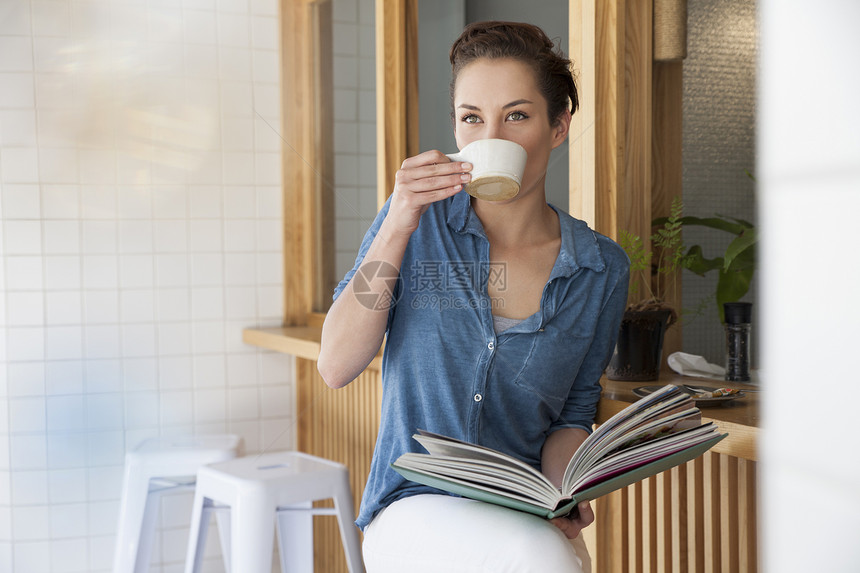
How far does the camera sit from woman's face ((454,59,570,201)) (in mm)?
814

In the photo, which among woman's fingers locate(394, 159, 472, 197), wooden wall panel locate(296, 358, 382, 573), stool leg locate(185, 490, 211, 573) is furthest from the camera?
wooden wall panel locate(296, 358, 382, 573)

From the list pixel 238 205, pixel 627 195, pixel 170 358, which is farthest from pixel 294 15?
pixel 627 195

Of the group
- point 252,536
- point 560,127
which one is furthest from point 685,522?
point 252,536


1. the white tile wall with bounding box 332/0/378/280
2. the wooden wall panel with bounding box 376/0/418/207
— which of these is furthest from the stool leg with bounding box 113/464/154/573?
the wooden wall panel with bounding box 376/0/418/207

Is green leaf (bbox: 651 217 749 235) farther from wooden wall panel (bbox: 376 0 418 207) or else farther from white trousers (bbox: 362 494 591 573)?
wooden wall panel (bbox: 376 0 418 207)

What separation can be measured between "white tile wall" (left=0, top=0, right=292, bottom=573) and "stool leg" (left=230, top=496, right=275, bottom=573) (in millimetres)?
893

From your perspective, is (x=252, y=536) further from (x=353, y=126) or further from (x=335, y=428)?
(x=353, y=126)

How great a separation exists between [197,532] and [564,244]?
1102 mm

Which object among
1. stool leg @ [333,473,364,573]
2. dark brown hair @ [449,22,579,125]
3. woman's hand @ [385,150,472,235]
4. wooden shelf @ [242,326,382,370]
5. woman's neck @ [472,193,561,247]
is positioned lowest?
stool leg @ [333,473,364,573]

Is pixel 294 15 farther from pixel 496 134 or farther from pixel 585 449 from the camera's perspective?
pixel 585 449

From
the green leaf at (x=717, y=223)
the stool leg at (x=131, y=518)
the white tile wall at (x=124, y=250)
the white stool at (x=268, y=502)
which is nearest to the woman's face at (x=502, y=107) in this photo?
the green leaf at (x=717, y=223)

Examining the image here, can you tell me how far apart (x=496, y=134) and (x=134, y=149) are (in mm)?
1622

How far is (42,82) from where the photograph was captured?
201 centimetres

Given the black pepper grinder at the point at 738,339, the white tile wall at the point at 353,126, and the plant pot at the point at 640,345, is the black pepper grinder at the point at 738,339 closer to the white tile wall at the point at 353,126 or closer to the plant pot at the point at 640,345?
the plant pot at the point at 640,345
